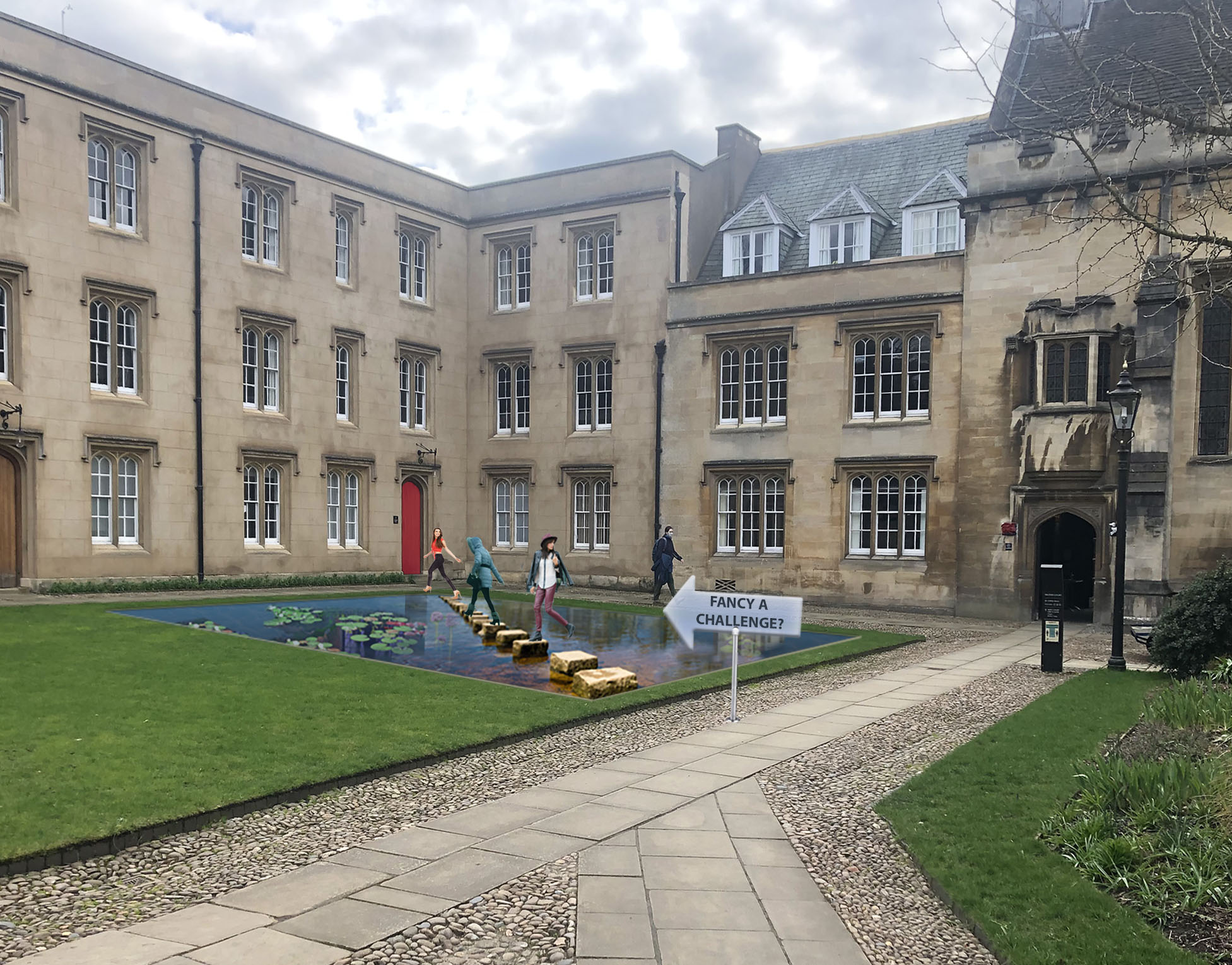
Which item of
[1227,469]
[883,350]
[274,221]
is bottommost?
[1227,469]

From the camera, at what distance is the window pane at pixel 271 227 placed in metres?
27.0

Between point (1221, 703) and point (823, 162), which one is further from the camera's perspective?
point (823, 162)

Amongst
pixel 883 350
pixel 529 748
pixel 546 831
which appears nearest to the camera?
pixel 546 831

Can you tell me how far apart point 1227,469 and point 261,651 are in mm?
19288

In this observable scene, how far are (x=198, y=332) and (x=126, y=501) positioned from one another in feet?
14.9

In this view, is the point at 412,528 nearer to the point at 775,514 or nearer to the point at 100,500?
the point at 100,500

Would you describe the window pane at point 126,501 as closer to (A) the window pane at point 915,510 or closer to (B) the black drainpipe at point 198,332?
(B) the black drainpipe at point 198,332

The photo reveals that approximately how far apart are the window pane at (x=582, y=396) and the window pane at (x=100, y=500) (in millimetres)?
13142

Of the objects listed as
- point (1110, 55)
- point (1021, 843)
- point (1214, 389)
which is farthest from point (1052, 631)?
point (1110, 55)

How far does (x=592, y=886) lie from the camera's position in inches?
230

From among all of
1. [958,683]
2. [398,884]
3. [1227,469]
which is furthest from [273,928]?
[1227,469]

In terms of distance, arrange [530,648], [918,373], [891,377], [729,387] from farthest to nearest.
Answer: [729,387]
[891,377]
[918,373]
[530,648]

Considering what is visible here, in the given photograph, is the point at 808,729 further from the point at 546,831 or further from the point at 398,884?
the point at 398,884

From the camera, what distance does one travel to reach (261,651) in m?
14.1
